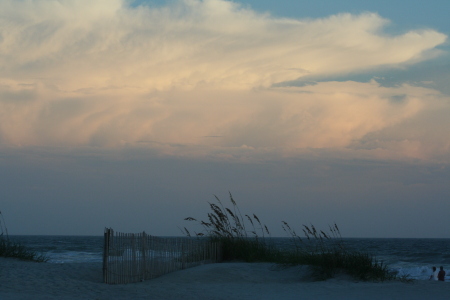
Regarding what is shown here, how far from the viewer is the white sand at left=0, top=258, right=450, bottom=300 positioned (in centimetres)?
848

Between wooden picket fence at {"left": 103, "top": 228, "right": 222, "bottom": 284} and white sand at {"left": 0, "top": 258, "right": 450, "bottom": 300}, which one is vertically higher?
wooden picket fence at {"left": 103, "top": 228, "right": 222, "bottom": 284}

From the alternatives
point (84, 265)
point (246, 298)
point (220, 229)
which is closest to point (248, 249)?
point (220, 229)

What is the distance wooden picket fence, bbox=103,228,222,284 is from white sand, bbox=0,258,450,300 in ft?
1.16

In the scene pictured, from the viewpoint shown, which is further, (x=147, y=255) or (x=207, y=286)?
(x=147, y=255)

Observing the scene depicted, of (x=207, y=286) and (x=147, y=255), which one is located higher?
(x=147, y=255)

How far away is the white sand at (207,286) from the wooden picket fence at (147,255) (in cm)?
35

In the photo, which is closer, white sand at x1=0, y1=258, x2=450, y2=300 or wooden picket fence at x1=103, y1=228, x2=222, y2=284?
white sand at x1=0, y1=258, x2=450, y2=300

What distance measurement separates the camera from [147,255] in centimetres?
1123

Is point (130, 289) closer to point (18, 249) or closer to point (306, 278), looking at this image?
point (306, 278)

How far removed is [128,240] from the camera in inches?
413

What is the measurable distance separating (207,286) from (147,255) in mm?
1772

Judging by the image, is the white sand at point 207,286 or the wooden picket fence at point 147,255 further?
the wooden picket fence at point 147,255

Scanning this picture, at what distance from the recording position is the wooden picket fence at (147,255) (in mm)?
9953

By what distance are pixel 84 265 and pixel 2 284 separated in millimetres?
4501
